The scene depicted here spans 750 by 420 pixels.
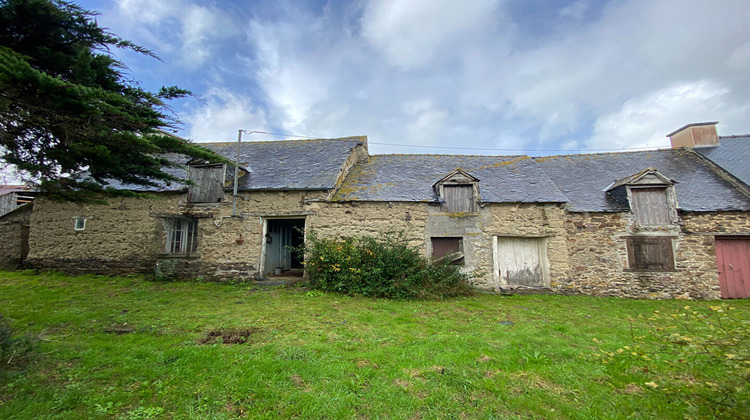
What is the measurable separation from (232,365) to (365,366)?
5.44ft

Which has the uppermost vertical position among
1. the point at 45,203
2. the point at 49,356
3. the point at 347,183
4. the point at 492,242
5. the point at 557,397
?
the point at 347,183

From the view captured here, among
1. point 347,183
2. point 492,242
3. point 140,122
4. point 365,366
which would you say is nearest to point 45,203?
point 140,122

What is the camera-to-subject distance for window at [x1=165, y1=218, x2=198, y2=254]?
10.3 m

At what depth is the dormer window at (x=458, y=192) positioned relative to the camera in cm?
976

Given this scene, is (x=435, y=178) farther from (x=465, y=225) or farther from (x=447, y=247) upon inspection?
(x=447, y=247)

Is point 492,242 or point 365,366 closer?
point 365,366

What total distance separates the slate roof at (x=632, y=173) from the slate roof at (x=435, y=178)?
969mm

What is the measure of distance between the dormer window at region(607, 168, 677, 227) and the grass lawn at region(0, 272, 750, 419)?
331 cm

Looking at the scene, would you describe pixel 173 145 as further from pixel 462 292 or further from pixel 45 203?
pixel 45 203

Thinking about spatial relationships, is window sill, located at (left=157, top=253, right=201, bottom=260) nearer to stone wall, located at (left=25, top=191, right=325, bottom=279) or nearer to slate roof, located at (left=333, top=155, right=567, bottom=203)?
stone wall, located at (left=25, top=191, right=325, bottom=279)

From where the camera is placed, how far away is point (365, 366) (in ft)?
12.7

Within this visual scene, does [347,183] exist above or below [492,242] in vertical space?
above

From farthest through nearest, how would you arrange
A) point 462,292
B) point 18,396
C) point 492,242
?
point 492,242, point 462,292, point 18,396

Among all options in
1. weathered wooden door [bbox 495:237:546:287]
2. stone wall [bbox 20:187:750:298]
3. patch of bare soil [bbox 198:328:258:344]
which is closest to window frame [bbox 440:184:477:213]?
A: stone wall [bbox 20:187:750:298]
